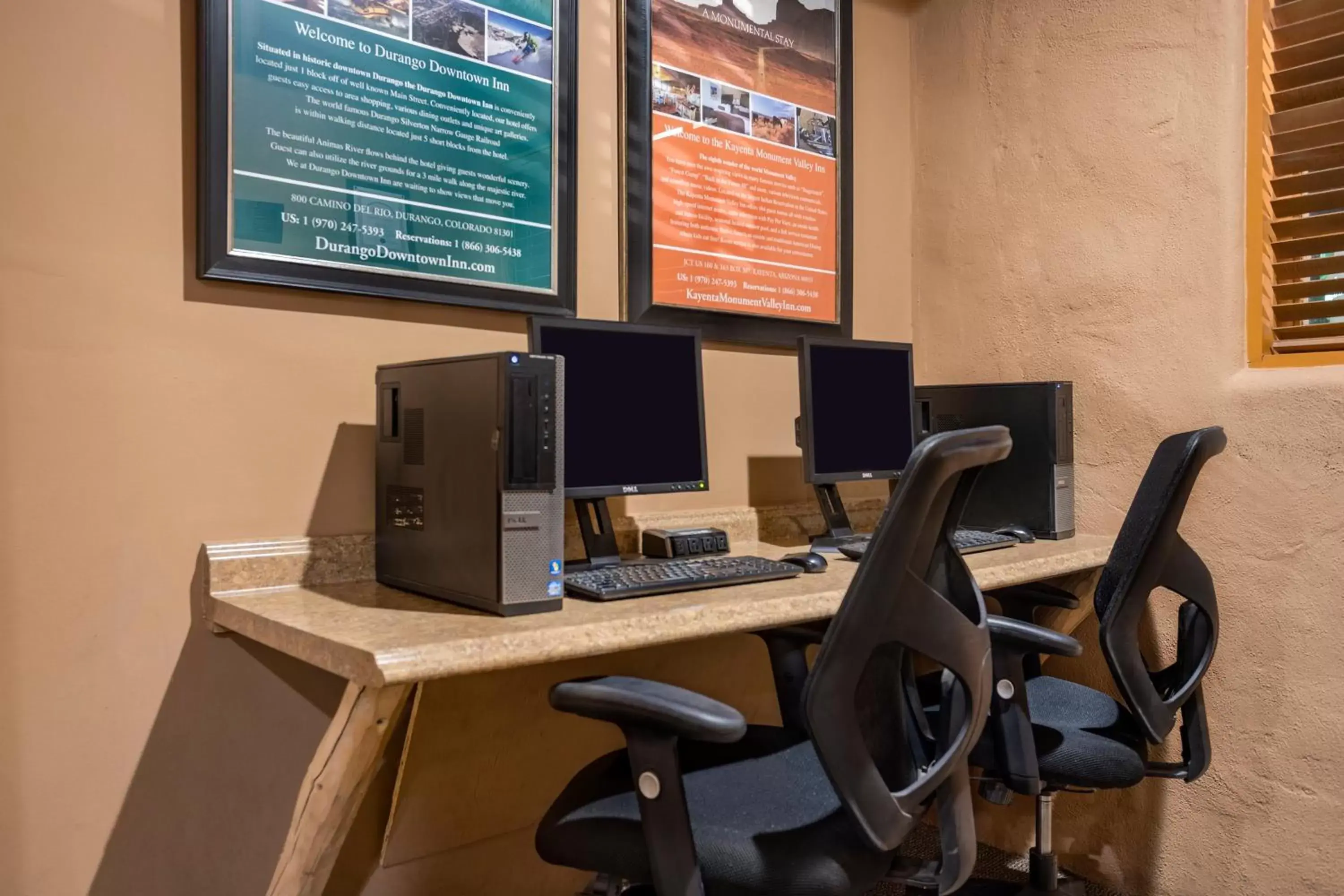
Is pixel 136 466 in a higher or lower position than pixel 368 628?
higher

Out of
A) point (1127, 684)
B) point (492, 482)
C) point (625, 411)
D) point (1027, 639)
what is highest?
point (625, 411)

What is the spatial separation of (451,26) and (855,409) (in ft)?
4.26

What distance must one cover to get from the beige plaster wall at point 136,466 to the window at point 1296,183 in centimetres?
210

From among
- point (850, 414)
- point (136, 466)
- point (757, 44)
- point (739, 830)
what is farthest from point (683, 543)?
point (757, 44)

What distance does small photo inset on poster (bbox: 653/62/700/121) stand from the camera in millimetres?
2229

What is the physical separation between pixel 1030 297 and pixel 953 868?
1.78m

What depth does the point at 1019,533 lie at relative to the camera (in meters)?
2.29

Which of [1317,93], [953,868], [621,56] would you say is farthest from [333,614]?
[1317,93]

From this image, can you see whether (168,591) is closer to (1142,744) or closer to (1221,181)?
(1142,744)

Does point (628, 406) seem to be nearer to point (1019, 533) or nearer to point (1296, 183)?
point (1019, 533)

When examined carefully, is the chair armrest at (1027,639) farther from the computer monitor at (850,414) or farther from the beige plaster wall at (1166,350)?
the beige plaster wall at (1166,350)

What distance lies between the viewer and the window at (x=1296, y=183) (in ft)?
6.77

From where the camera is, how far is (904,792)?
1.16m

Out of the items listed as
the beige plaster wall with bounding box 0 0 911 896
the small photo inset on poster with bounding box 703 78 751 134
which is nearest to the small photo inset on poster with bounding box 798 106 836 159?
the small photo inset on poster with bounding box 703 78 751 134
